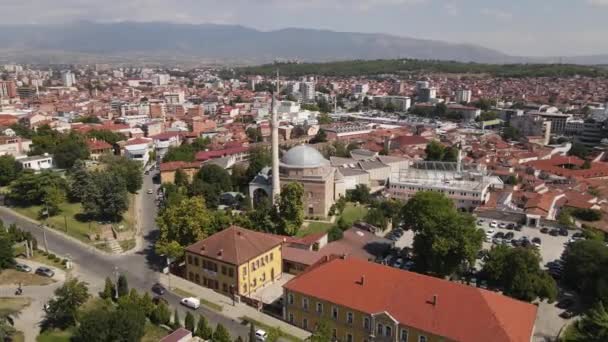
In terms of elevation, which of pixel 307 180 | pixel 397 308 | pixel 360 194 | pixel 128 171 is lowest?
pixel 360 194

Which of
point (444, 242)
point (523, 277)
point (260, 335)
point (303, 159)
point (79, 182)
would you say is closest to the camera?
point (260, 335)

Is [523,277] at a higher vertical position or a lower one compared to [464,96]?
lower

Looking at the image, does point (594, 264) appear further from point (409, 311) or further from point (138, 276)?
point (138, 276)

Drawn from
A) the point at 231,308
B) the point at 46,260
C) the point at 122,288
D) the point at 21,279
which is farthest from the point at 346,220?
the point at 21,279

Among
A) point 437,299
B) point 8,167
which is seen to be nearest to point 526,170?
point 437,299

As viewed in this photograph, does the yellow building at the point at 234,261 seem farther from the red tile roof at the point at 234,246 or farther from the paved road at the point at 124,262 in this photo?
the paved road at the point at 124,262

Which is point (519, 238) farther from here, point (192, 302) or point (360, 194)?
point (192, 302)
